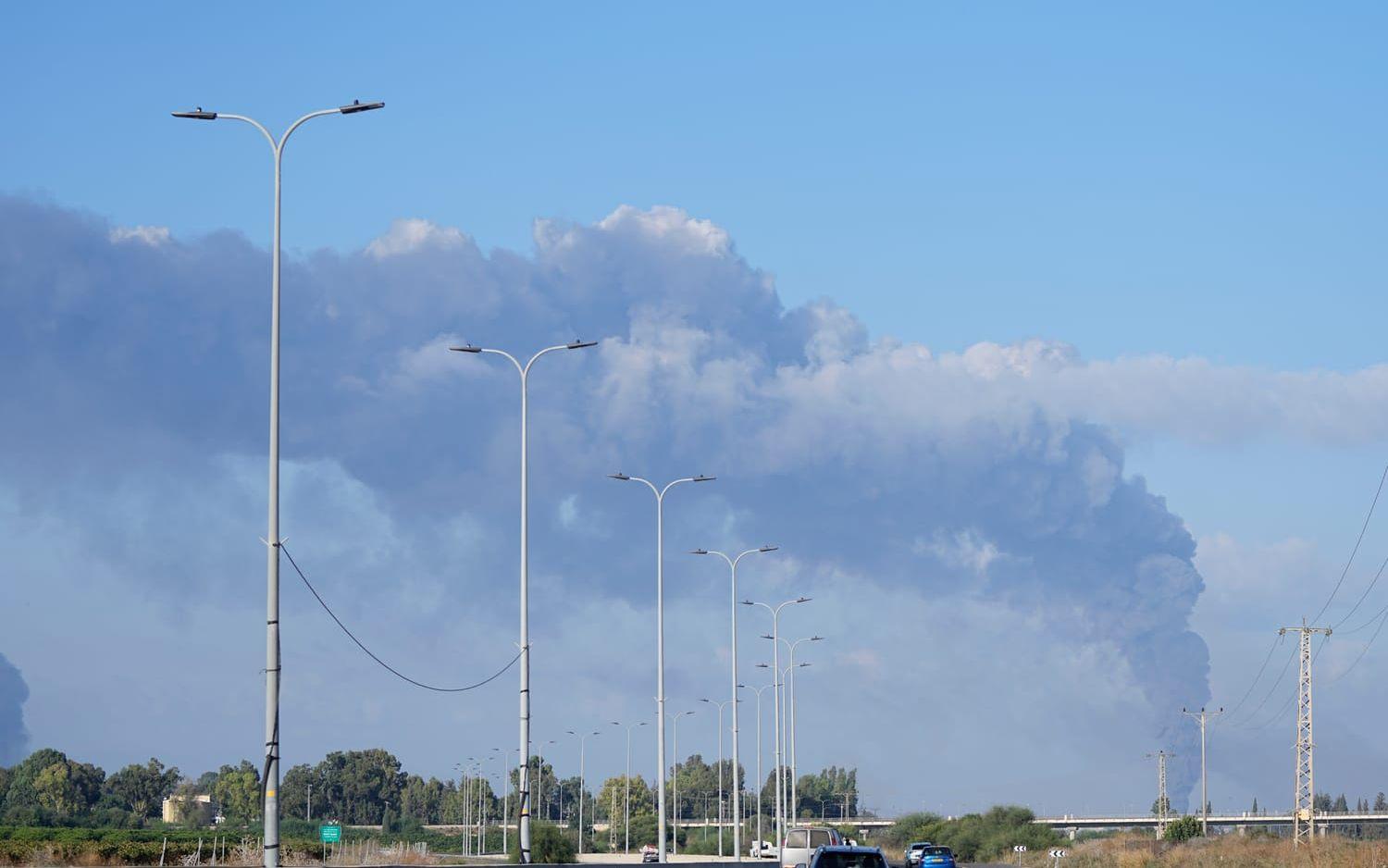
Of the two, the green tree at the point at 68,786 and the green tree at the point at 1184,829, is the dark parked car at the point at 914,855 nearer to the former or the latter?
the green tree at the point at 1184,829

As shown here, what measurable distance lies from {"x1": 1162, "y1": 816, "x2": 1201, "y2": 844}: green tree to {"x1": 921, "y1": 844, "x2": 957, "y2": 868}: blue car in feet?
165

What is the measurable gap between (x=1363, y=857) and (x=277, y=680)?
35.1 metres

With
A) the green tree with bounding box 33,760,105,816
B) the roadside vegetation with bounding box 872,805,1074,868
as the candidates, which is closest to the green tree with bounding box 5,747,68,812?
the green tree with bounding box 33,760,105,816

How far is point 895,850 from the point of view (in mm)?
169750

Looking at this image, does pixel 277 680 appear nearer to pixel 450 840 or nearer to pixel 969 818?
pixel 969 818

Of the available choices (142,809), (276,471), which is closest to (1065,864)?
(276,471)

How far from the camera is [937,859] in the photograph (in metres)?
74.8

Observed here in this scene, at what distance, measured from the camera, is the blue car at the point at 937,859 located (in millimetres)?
72688

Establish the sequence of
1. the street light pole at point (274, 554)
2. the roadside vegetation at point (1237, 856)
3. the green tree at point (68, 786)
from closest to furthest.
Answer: the street light pole at point (274, 554) → the roadside vegetation at point (1237, 856) → the green tree at point (68, 786)

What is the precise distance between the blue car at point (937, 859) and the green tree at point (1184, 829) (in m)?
50.4

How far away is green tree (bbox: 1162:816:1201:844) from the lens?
12450cm

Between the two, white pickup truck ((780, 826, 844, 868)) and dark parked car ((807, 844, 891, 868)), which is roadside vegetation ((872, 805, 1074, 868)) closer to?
white pickup truck ((780, 826, 844, 868))

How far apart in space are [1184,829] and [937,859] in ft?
187

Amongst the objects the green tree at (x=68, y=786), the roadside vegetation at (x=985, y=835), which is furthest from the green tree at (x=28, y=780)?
the roadside vegetation at (x=985, y=835)
